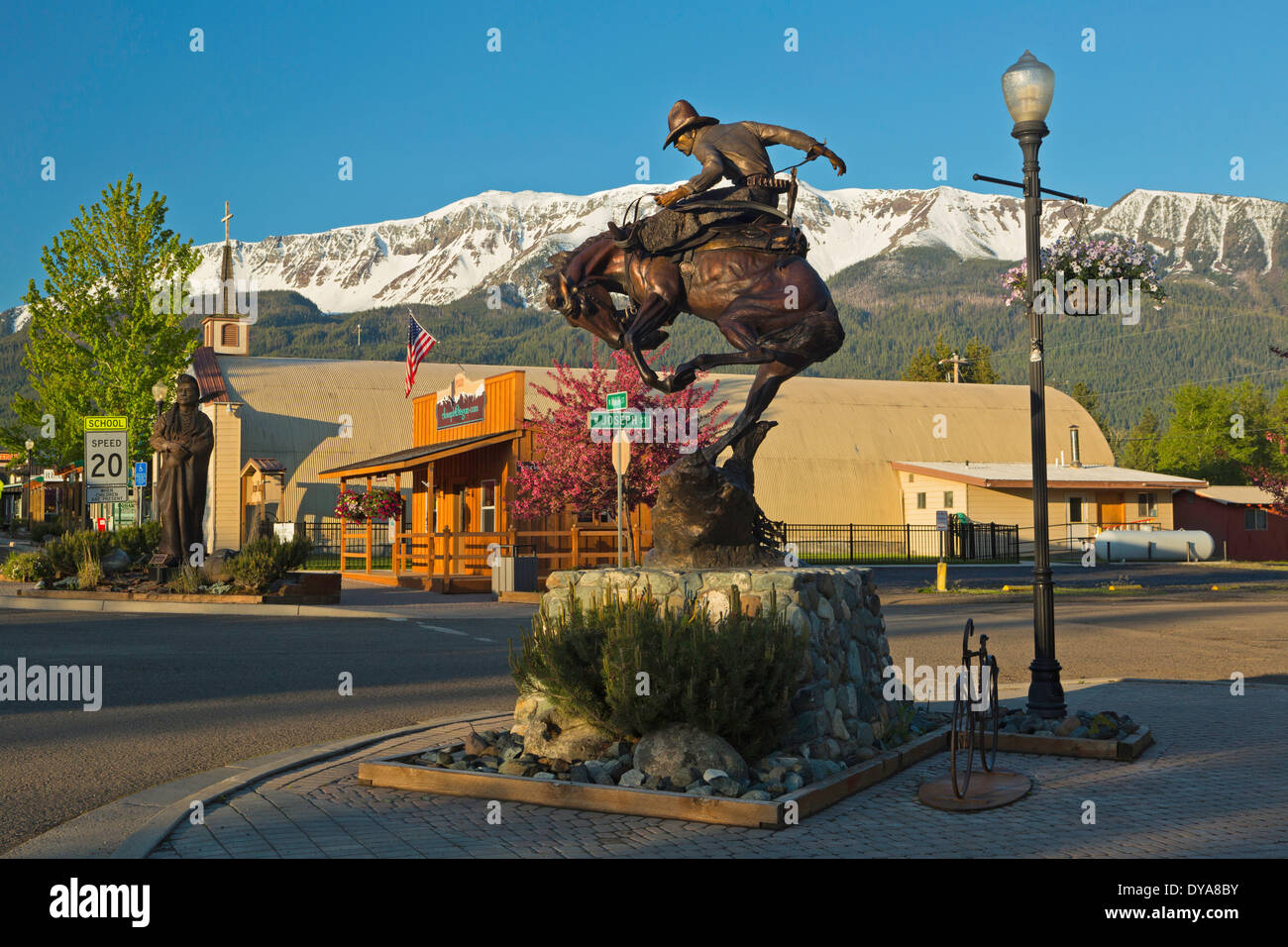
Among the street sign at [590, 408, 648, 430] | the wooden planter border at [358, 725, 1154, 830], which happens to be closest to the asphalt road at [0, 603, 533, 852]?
the wooden planter border at [358, 725, 1154, 830]

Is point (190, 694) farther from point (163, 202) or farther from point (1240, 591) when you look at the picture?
point (163, 202)

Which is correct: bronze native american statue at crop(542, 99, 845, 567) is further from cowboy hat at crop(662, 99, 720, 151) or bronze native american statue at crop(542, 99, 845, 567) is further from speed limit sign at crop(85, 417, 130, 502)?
speed limit sign at crop(85, 417, 130, 502)

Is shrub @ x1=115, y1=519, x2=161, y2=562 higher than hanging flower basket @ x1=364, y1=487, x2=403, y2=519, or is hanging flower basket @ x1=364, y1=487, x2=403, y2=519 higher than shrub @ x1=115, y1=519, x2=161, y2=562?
hanging flower basket @ x1=364, y1=487, x2=403, y2=519

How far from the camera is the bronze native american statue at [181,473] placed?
2141 cm

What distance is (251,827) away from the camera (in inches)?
228

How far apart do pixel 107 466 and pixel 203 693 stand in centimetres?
1284

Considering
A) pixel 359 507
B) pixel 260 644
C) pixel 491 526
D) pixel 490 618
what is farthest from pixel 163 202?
pixel 260 644

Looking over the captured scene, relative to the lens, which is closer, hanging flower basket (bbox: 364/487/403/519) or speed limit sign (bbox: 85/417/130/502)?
speed limit sign (bbox: 85/417/130/502)

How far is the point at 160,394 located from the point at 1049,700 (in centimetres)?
2038

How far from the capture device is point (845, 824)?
19.6 ft

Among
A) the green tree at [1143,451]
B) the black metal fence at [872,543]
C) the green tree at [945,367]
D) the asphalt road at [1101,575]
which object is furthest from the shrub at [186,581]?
the green tree at [1143,451]

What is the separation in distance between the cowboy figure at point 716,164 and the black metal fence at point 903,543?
33.5m

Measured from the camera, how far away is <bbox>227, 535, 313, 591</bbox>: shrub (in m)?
20.9

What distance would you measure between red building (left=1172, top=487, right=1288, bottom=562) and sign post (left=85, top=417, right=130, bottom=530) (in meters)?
45.1
